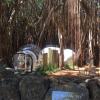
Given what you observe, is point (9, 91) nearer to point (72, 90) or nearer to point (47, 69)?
point (72, 90)

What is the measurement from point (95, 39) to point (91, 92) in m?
4.86

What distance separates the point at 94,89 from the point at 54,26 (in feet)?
15.1

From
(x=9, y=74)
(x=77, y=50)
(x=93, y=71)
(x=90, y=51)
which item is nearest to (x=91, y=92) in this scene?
(x=9, y=74)

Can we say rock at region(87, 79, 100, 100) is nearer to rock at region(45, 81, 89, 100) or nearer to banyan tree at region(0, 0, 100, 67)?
rock at region(45, 81, 89, 100)

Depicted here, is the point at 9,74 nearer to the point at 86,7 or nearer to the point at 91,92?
the point at 91,92

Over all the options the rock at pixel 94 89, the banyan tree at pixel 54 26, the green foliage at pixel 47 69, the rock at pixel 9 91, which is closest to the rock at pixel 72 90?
the rock at pixel 94 89

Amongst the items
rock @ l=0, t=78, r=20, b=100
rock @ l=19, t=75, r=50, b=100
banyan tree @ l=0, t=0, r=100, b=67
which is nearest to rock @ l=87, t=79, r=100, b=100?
rock @ l=19, t=75, r=50, b=100

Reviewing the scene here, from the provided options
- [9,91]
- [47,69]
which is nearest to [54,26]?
[47,69]

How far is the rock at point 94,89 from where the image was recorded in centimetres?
515

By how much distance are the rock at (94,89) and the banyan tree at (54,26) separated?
7.65 ft

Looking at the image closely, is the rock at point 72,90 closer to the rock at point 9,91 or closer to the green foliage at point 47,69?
the rock at point 9,91

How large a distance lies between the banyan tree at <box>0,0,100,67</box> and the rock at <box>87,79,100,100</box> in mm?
2333

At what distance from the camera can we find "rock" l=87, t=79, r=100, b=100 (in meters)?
5.15

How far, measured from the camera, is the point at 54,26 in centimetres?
960
